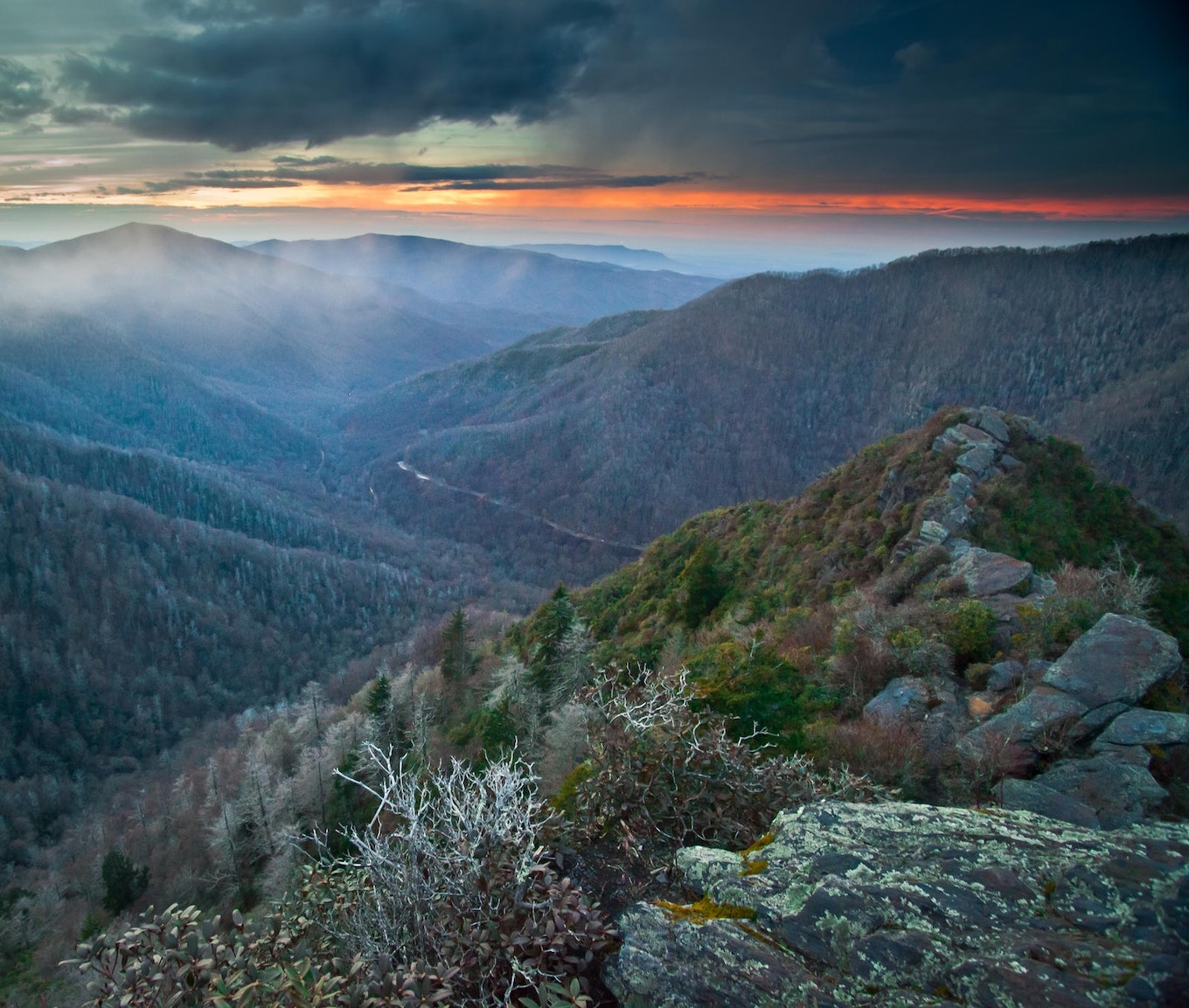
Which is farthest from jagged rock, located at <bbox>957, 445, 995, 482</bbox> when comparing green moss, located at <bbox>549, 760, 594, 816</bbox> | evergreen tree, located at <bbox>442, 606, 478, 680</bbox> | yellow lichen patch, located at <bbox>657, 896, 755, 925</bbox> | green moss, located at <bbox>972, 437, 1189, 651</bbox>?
evergreen tree, located at <bbox>442, 606, 478, 680</bbox>

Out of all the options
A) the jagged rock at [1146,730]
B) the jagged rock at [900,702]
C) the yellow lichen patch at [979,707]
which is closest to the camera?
the jagged rock at [1146,730]

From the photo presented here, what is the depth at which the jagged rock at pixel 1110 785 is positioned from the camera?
6041 mm

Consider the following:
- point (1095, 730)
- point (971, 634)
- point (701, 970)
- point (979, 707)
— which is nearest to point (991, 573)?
point (971, 634)

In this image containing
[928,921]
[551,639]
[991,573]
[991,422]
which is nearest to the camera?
[928,921]

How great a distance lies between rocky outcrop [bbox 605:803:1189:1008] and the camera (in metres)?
3.39

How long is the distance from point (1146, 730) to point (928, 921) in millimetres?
4719

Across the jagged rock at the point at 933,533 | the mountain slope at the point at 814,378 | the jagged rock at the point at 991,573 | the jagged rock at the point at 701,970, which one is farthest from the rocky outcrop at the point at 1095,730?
the mountain slope at the point at 814,378

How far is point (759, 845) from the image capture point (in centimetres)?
518

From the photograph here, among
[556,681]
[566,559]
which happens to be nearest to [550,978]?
[556,681]

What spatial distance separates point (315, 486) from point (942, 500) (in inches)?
7426

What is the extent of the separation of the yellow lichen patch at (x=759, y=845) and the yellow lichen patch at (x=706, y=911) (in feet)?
1.63

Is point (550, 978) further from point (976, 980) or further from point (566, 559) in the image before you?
point (566, 559)

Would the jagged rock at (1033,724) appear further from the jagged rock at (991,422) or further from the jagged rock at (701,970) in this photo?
the jagged rock at (991,422)

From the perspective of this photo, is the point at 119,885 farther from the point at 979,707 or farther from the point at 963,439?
the point at 963,439
